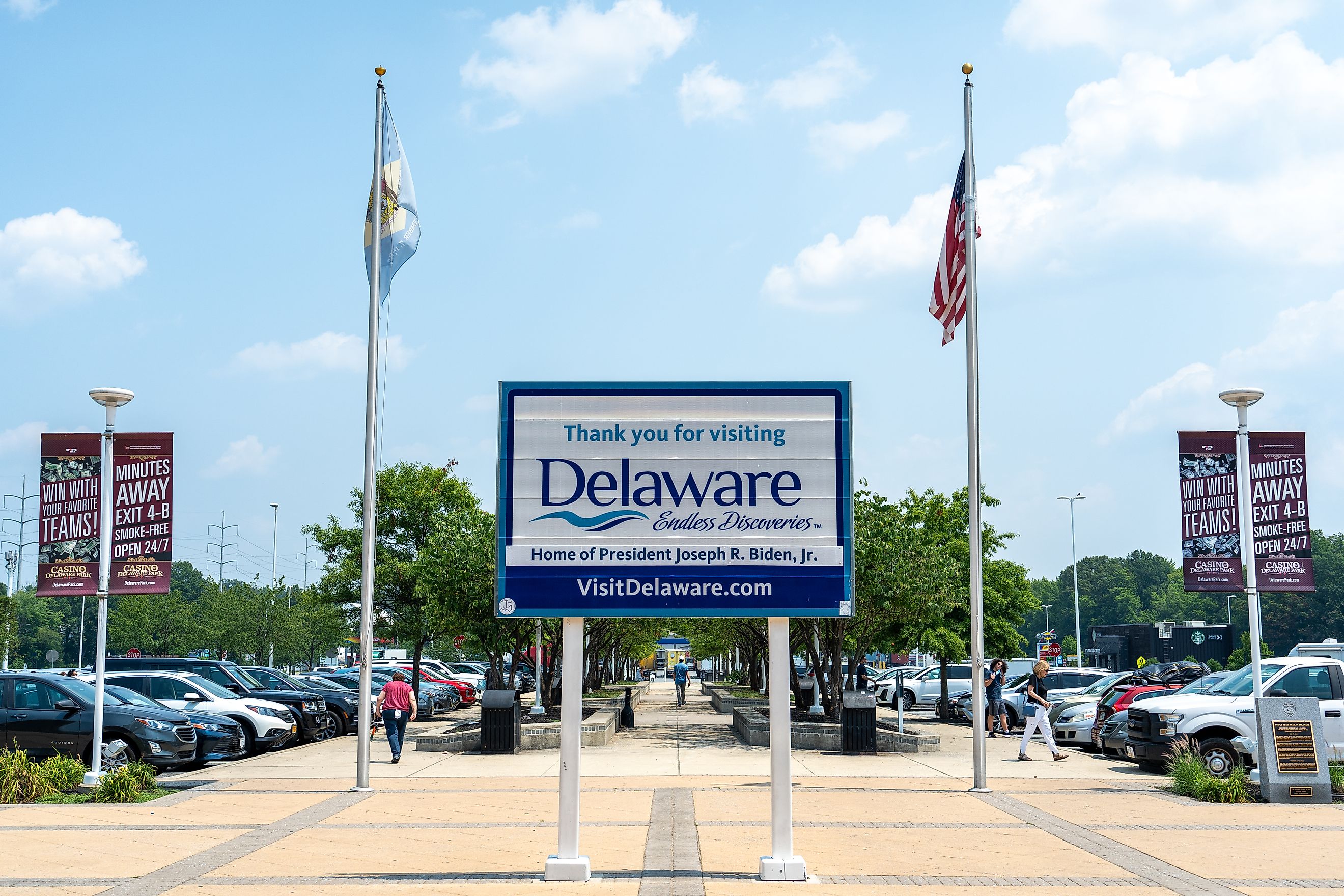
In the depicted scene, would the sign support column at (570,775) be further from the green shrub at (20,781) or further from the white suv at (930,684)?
the white suv at (930,684)

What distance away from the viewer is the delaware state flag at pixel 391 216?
16.8 metres

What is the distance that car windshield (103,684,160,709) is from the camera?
18062 mm

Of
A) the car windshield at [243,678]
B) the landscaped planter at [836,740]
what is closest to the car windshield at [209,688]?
the car windshield at [243,678]

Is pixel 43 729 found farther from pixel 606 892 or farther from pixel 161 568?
pixel 606 892

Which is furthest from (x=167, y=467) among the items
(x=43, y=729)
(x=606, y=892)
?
(x=606, y=892)

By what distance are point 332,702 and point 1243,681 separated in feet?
61.0

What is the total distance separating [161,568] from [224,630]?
168ft

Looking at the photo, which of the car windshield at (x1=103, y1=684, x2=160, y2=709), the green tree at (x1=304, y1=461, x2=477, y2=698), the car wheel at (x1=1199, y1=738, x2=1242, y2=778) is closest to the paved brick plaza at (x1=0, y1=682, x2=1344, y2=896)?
the car wheel at (x1=1199, y1=738, x2=1242, y2=778)

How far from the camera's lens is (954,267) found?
56.5 feet

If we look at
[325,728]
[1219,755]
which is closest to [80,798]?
[325,728]

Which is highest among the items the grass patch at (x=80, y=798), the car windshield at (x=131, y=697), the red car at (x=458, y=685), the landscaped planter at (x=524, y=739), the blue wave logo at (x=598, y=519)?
the blue wave logo at (x=598, y=519)

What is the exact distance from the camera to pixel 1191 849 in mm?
10648

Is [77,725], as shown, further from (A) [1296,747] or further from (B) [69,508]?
(A) [1296,747]

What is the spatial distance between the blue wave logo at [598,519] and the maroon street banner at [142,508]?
8835mm
